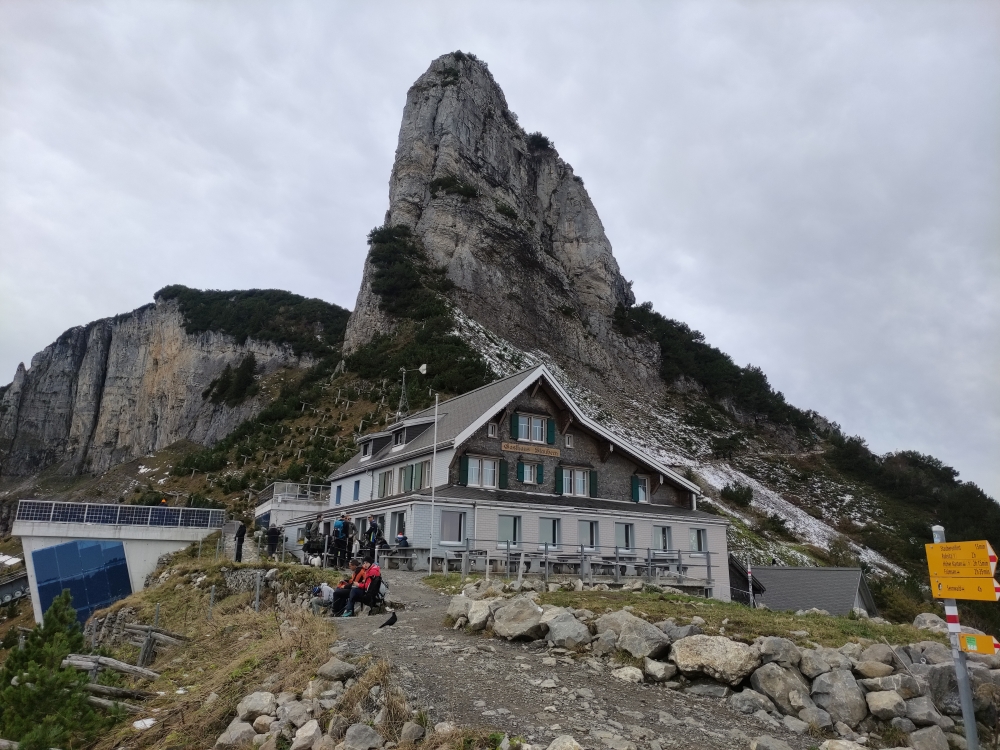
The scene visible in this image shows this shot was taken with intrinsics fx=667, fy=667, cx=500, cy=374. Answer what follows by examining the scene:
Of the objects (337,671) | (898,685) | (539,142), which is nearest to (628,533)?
(898,685)

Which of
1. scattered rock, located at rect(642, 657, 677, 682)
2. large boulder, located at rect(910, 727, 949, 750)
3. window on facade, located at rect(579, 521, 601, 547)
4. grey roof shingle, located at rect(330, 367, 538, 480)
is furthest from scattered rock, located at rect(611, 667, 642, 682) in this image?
window on facade, located at rect(579, 521, 601, 547)

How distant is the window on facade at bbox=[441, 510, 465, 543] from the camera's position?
2670cm

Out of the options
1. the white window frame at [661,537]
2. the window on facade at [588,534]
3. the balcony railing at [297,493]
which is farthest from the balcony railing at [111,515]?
the white window frame at [661,537]

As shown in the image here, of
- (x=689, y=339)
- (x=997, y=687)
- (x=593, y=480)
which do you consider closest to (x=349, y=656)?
(x=997, y=687)

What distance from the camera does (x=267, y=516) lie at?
40.0 m

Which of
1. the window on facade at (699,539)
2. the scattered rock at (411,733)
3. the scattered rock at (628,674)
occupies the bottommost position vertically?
the scattered rock at (411,733)

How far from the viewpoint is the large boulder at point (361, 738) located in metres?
7.84

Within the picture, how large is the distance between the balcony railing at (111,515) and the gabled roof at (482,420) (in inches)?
321

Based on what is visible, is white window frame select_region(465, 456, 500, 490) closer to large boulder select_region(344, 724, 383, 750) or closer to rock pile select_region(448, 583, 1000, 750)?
rock pile select_region(448, 583, 1000, 750)

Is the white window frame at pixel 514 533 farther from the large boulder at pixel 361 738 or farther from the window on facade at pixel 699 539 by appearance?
the large boulder at pixel 361 738

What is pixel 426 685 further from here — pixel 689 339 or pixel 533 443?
pixel 689 339

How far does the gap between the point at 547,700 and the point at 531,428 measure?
78.3ft

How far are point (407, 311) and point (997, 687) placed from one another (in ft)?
224

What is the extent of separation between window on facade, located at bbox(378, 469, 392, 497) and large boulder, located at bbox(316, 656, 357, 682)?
74.7 ft
